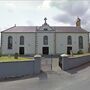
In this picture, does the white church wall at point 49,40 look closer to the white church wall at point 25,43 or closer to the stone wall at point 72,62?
the white church wall at point 25,43

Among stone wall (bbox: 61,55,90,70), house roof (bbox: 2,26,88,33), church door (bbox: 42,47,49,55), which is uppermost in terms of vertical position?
house roof (bbox: 2,26,88,33)

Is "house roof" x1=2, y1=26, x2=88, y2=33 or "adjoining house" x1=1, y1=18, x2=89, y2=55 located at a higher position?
"house roof" x1=2, y1=26, x2=88, y2=33

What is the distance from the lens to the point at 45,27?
55.7 metres

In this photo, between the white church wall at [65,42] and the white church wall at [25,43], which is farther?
the white church wall at [65,42]

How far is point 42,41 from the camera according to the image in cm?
5506

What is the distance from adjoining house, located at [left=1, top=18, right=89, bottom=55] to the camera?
54.9m

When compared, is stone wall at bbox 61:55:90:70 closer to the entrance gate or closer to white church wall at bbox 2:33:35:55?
the entrance gate


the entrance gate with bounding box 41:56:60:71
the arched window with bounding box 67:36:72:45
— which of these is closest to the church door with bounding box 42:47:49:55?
the arched window with bounding box 67:36:72:45

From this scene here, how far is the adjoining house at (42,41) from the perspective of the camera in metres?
54.9

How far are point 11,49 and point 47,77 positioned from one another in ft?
127

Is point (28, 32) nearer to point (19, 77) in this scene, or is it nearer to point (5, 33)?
point (5, 33)

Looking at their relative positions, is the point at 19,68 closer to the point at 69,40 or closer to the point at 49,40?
the point at 49,40

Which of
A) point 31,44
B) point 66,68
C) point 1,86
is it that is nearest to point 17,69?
point 1,86

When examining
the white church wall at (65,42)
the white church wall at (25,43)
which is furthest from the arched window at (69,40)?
the white church wall at (25,43)
